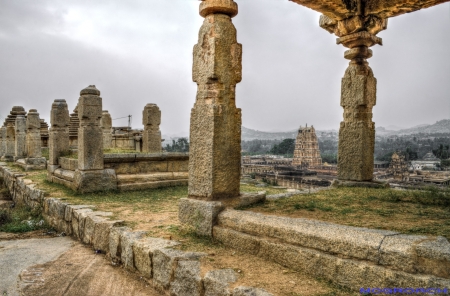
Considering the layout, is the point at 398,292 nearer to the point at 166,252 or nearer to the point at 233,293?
the point at 233,293

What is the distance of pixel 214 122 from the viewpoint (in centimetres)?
412

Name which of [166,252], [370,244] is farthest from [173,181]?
[370,244]

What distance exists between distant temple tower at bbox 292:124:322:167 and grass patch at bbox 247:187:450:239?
176ft

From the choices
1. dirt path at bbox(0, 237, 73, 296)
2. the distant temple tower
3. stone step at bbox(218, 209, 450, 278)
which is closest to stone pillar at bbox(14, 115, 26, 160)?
dirt path at bbox(0, 237, 73, 296)

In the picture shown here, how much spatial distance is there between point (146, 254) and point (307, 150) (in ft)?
193

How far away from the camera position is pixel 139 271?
3.86m

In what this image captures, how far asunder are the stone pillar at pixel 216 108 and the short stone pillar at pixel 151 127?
243 inches

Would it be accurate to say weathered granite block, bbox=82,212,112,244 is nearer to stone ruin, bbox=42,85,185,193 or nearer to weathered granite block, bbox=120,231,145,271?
weathered granite block, bbox=120,231,145,271

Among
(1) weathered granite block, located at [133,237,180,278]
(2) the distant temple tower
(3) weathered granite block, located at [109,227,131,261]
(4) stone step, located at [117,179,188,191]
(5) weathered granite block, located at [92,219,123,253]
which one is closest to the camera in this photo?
(1) weathered granite block, located at [133,237,180,278]

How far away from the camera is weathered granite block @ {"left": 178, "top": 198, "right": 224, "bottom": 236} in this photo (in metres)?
4.05

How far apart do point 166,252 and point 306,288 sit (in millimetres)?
1481

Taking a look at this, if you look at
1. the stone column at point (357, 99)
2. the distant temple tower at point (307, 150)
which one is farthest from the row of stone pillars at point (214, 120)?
the distant temple tower at point (307, 150)

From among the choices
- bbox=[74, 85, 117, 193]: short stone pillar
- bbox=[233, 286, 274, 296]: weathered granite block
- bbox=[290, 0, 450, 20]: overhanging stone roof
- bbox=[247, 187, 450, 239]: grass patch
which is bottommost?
bbox=[233, 286, 274, 296]: weathered granite block

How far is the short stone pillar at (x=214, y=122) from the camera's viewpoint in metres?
4.14
